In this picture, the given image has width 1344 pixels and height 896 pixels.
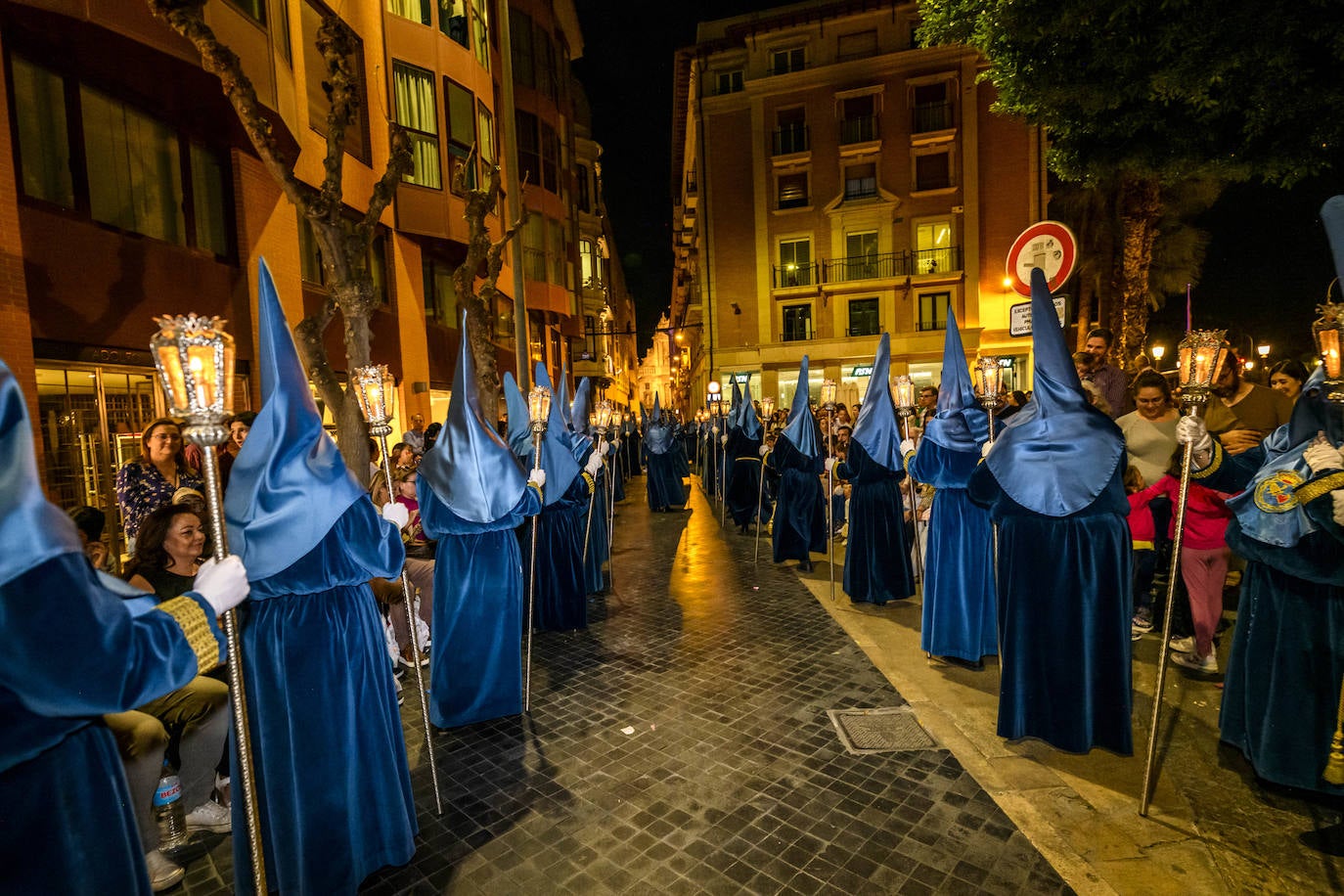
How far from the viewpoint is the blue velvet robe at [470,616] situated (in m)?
4.59

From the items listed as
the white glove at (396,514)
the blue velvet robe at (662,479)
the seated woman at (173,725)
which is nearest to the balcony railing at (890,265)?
the blue velvet robe at (662,479)

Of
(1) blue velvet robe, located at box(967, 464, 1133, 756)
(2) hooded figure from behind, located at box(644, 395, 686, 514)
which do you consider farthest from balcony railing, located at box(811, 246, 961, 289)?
(1) blue velvet robe, located at box(967, 464, 1133, 756)

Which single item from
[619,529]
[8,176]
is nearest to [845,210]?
[619,529]

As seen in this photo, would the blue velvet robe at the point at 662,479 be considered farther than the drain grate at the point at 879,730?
Yes

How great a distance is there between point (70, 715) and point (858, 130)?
36.5 m

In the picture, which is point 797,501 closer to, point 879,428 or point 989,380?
point 879,428

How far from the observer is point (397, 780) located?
3133mm

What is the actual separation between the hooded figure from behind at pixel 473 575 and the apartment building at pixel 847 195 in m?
27.0

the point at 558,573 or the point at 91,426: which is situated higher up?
the point at 91,426

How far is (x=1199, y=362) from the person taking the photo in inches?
128

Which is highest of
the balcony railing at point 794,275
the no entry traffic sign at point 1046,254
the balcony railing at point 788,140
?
the balcony railing at point 788,140

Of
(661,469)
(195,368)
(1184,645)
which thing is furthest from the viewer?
(661,469)

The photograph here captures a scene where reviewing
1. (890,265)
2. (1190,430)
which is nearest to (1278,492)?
(1190,430)

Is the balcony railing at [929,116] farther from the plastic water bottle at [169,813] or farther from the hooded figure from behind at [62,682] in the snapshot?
the hooded figure from behind at [62,682]
